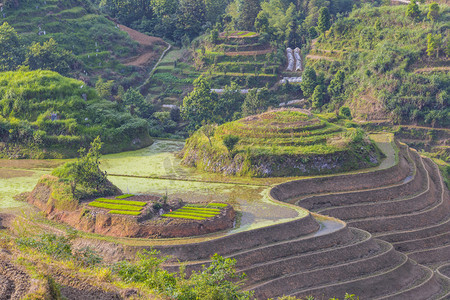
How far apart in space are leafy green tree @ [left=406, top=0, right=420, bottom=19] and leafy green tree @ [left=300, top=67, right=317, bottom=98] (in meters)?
14.2

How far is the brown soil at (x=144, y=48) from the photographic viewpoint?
75137mm

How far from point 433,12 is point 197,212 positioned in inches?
A: 1937

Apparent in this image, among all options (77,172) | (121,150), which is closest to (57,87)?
(121,150)

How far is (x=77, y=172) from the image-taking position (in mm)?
32469

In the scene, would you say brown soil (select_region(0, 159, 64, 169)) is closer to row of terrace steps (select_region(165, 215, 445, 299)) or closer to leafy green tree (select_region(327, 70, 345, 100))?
row of terrace steps (select_region(165, 215, 445, 299))

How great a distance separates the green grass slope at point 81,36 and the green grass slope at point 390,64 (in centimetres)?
2478

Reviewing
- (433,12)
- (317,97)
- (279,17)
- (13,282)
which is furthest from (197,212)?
(279,17)

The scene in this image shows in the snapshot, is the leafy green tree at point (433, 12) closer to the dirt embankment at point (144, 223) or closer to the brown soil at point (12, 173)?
the dirt embankment at point (144, 223)

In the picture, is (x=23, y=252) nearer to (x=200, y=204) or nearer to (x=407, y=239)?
(x=200, y=204)

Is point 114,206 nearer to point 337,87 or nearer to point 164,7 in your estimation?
point 337,87

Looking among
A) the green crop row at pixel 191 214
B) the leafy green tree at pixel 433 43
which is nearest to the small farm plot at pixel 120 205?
the green crop row at pixel 191 214

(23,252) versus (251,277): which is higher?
(23,252)

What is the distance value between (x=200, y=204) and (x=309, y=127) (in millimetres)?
→ 15918

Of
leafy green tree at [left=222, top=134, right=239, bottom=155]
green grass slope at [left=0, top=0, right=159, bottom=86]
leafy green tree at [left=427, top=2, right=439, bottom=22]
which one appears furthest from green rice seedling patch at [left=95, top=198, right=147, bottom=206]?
leafy green tree at [left=427, top=2, right=439, bottom=22]
